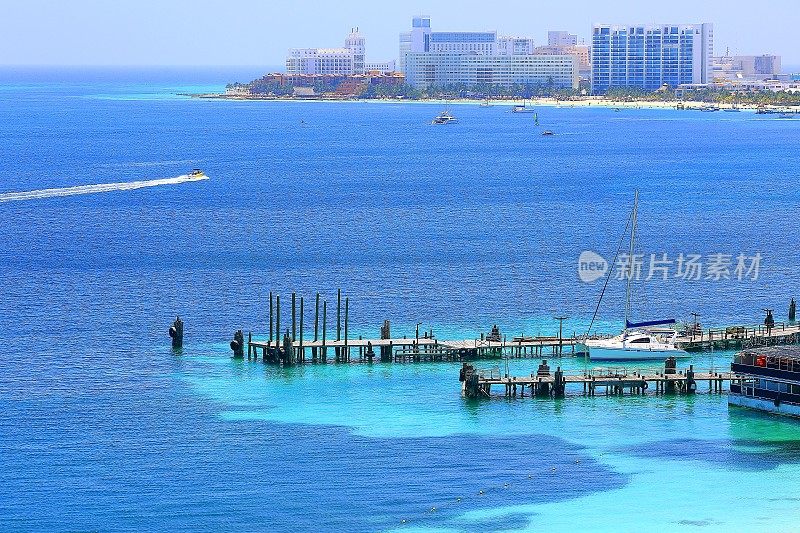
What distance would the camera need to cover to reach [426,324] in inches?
3029

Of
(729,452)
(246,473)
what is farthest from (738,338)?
(246,473)

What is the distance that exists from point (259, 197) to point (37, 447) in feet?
296

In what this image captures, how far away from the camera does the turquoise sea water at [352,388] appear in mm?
49688

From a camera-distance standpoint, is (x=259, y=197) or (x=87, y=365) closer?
(x=87, y=365)

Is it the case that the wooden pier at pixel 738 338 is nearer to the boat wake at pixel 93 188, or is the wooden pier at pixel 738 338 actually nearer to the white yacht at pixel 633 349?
the white yacht at pixel 633 349

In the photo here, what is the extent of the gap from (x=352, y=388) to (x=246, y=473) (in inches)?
494

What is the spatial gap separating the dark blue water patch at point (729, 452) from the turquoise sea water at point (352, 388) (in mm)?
128

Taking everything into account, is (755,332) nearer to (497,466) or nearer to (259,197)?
(497,466)

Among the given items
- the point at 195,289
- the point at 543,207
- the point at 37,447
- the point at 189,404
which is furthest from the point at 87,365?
the point at 543,207

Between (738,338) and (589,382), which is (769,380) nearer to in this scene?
(589,382)

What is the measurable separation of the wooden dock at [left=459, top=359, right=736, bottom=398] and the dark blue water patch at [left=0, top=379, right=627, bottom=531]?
229 inches

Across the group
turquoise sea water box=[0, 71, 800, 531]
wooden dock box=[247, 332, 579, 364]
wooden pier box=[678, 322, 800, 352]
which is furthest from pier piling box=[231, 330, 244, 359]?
wooden pier box=[678, 322, 800, 352]

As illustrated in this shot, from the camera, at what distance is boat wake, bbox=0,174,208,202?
5522 inches

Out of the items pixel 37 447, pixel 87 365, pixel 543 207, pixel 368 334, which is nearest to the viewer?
pixel 37 447
